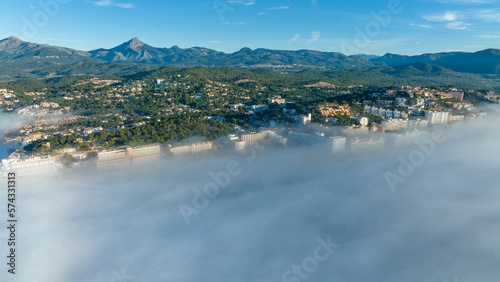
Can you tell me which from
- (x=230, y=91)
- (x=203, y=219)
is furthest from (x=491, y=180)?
(x=230, y=91)

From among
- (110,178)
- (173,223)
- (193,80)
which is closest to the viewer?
(173,223)

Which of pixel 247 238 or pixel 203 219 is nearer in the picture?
pixel 247 238

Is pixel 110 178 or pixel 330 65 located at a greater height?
pixel 330 65

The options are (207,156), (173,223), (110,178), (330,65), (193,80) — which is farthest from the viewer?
(330,65)

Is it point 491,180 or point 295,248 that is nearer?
point 295,248

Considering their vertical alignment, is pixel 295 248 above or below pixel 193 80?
below

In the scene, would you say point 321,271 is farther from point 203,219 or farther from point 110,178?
point 110,178

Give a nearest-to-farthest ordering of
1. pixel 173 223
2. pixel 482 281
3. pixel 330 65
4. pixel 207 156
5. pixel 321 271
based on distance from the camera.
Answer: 1. pixel 482 281
2. pixel 321 271
3. pixel 173 223
4. pixel 207 156
5. pixel 330 65

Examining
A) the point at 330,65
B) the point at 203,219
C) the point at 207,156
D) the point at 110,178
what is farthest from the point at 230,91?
the point at 330,65

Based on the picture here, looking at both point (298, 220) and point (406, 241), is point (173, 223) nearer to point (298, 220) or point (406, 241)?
point (298, 220)
